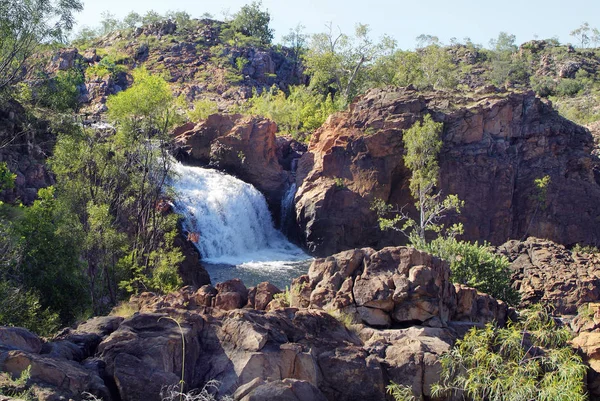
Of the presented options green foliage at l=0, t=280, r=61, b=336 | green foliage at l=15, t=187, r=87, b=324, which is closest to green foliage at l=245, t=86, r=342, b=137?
green foliage at l=15, t=187, r=87, b=324

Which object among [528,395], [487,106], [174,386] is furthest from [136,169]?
[487,106]

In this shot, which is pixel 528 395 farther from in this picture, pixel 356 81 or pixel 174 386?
pixel 356 81

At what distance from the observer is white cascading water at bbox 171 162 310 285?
32.0 metres

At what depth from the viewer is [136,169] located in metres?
24.1

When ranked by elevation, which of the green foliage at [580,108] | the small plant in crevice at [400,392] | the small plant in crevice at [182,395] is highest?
the green foliage at [580,108]

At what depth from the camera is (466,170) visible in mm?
37812

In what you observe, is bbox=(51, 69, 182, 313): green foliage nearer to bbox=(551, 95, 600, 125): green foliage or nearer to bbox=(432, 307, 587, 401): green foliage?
bbox=(432, 307, 587, 401): green foliage

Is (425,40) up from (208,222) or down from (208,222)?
up

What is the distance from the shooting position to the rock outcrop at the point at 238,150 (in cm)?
3931

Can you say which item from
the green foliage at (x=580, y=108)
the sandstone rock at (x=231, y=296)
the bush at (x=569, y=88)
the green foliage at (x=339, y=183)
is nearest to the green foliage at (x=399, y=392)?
the sandstone rock at (x=231, y=296)

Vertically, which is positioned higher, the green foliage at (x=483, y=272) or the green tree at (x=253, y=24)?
the green tree at (x=253, y=24)

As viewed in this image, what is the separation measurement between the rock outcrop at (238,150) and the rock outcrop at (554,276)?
691 inches

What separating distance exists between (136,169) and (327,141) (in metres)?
17.5

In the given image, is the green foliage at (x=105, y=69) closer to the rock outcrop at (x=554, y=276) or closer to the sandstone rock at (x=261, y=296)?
the rock outcrop at (x=554, y=276)
